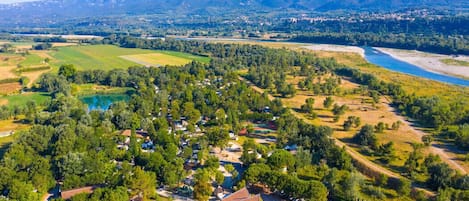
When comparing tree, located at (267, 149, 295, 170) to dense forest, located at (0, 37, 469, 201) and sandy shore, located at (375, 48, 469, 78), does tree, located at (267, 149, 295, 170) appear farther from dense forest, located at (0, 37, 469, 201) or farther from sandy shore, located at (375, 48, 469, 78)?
sandy shore, located at (375, 48, 469, 78)

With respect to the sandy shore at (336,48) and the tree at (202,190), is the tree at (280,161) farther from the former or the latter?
the sandy shore at (336,48)

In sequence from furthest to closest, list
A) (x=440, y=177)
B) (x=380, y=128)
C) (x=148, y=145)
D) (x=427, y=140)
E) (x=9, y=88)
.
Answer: (x=9, y=88) < (x=380, y=128) < (x=427, y=140) < (x=148, y=145) < (x=440, y=177)

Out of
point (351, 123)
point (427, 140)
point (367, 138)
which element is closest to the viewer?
point (427, 140)

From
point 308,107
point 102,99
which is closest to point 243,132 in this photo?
point 308,107

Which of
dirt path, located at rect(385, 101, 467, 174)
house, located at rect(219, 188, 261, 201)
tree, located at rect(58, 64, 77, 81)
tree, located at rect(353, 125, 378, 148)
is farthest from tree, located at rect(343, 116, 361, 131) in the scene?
tree, located at rect(58, 64, 77, 81)

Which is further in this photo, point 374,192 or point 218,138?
point 218,138

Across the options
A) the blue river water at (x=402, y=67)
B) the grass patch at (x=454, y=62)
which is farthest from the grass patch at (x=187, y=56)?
the grass patch at (x=454, y=62)

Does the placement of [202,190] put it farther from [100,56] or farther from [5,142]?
[100,56]

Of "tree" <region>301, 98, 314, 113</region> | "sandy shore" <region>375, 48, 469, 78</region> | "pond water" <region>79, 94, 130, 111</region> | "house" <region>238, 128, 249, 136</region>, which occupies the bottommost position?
"pond water" <region>79, 94, 130, 111</region>
